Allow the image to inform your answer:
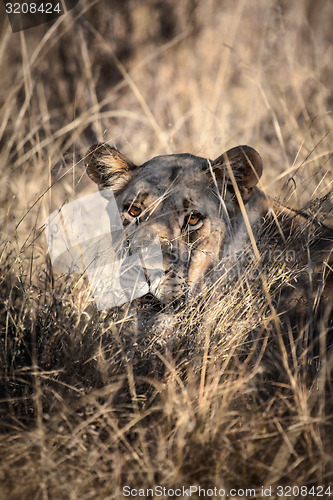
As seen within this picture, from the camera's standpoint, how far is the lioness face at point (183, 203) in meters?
3.08

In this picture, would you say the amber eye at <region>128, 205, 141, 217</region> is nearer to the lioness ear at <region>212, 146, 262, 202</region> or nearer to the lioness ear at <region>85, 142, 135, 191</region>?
the lioness ear at <region>85, 142, 135, 191</region>

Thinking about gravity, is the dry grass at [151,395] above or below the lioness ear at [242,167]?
below

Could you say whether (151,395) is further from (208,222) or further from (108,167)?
(108,167)

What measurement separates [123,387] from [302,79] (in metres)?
5.89

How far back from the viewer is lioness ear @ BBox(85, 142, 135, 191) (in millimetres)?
3467

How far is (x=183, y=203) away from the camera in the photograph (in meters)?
3.28

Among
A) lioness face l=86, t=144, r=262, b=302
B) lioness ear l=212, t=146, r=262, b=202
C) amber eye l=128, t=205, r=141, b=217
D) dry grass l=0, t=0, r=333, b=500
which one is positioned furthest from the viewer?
amber eye l=128, t=205, r=141, b=217

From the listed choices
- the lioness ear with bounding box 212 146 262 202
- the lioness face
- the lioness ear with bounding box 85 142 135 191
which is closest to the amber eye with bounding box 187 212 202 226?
the lioness face

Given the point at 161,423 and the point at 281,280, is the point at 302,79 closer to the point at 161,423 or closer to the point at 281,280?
the point at 281,280

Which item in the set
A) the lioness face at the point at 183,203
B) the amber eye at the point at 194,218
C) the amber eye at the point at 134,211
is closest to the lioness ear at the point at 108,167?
the lioness face at the point at 183,203

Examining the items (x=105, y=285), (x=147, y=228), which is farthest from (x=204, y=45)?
(x=105, y=285)

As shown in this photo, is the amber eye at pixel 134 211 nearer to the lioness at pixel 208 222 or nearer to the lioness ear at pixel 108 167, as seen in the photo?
the lioness at pixel 208 222

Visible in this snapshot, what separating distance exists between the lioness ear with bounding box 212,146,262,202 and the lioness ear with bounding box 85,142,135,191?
62cm

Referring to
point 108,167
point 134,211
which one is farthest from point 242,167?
point 108,167
